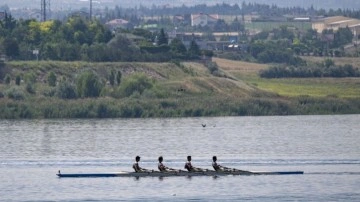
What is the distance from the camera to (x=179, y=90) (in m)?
139

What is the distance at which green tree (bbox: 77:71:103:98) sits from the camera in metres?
134

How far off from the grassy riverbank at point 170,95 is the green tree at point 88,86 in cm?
70

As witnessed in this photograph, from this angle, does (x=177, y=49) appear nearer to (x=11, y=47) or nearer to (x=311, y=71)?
(x=311, y=71)

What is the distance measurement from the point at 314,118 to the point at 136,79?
18.1m

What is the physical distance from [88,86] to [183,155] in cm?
4786

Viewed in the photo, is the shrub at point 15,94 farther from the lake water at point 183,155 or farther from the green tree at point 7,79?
the green tree at point 7,79

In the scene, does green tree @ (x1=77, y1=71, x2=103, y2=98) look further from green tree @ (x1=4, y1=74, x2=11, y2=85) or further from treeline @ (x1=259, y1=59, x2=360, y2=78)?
treeline @ (x1=259, y1=59, x2=360, y2=78)

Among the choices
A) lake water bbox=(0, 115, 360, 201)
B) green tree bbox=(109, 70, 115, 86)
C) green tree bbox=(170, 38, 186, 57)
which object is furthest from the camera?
green tree bbox=(170, 38, 186, 57)

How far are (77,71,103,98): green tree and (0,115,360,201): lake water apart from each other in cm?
867

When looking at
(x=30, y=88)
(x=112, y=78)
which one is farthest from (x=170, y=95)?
(x=30, y=88)

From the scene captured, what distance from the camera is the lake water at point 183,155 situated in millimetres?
68312

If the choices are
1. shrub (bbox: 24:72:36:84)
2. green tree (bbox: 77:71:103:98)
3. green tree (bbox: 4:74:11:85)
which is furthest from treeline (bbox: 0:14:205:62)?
green tree (bbox: 77:71:103:98)

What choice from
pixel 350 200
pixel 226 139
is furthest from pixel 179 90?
pixel 350 200

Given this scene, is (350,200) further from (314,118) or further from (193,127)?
(314,118)
